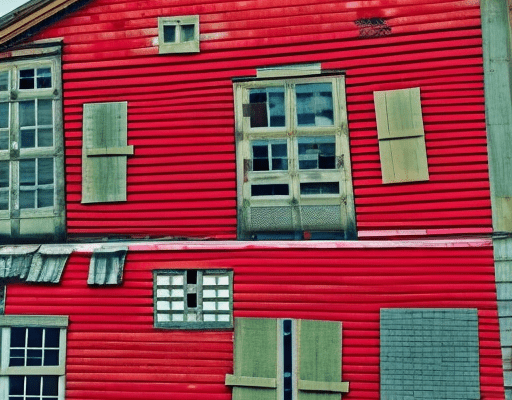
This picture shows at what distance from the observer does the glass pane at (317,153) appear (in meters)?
8.55

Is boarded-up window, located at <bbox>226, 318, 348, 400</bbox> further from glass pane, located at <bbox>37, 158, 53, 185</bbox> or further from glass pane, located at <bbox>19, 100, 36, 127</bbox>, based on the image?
glass pane, located at <bbox>19, 100, 36, 127</bbox>

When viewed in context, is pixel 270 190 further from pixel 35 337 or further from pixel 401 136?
pixel 35 337

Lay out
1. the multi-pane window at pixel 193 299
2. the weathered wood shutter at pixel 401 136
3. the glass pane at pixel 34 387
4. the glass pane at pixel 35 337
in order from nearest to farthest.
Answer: the weathered wood shutter at pixel 401 136, the multi-pane window at pixel 193 299, the glass pane at pixel 34 387, the glass pane at pixel 35 337

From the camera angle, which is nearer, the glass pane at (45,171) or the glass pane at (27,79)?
the glass pane at (45,171)

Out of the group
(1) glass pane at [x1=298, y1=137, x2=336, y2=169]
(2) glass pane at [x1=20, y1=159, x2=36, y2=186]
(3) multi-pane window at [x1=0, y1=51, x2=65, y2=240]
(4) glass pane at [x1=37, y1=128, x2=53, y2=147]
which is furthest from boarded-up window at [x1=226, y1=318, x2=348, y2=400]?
(4) glass pane at [x1=37, y1=128, x2=53, y2=147]

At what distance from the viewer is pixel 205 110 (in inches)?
345

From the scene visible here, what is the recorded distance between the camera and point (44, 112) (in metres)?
8.99

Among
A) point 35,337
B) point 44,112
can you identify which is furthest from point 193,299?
point 44,112

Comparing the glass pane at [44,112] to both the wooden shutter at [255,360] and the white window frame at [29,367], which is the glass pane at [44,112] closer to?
the white window frame at [29,367]

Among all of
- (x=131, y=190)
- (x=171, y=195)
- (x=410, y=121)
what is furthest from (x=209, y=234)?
(x=410, y=121)

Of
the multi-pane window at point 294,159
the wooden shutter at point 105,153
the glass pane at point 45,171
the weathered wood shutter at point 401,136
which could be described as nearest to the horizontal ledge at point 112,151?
the wooden shutter at point 105,153

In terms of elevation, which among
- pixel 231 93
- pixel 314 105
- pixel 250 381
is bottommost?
pixel 250 381

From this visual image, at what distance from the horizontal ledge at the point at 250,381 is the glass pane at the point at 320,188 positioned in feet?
8.87

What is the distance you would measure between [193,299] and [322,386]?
86.1 inches
